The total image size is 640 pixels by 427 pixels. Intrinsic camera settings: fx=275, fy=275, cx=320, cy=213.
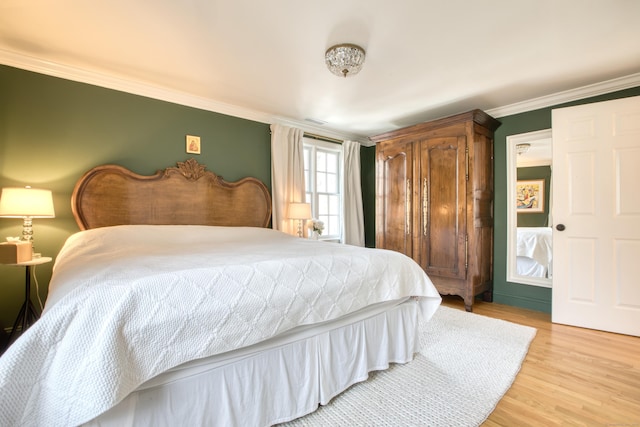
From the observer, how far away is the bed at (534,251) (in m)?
3.38

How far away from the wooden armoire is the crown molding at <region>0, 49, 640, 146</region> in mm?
456

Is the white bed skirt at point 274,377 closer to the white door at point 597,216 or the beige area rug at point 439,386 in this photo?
the beige area rug at point 439,386

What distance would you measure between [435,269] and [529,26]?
2.52 metres

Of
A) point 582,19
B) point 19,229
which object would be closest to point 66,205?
point 19,229

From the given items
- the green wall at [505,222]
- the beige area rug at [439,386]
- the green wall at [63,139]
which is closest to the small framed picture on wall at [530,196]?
the green wall at [505,222]

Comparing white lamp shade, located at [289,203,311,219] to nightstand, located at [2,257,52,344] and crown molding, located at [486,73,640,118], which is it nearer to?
nightstand, located at [2,257,52,344]

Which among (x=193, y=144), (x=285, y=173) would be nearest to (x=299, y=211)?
(x=285, y=173)

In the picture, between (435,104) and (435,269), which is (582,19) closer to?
(435,104)

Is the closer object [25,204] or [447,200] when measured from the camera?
[25,204]

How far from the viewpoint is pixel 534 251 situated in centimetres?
345

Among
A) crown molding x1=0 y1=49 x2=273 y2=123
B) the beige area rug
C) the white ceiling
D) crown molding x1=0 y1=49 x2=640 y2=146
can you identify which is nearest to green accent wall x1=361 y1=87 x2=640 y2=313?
crown molding x1=0 y1=49 x2=640 y2=146

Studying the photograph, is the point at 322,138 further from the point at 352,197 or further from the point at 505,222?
the point at 505,222

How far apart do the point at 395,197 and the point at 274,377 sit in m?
3.02

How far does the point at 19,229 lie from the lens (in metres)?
2.38
